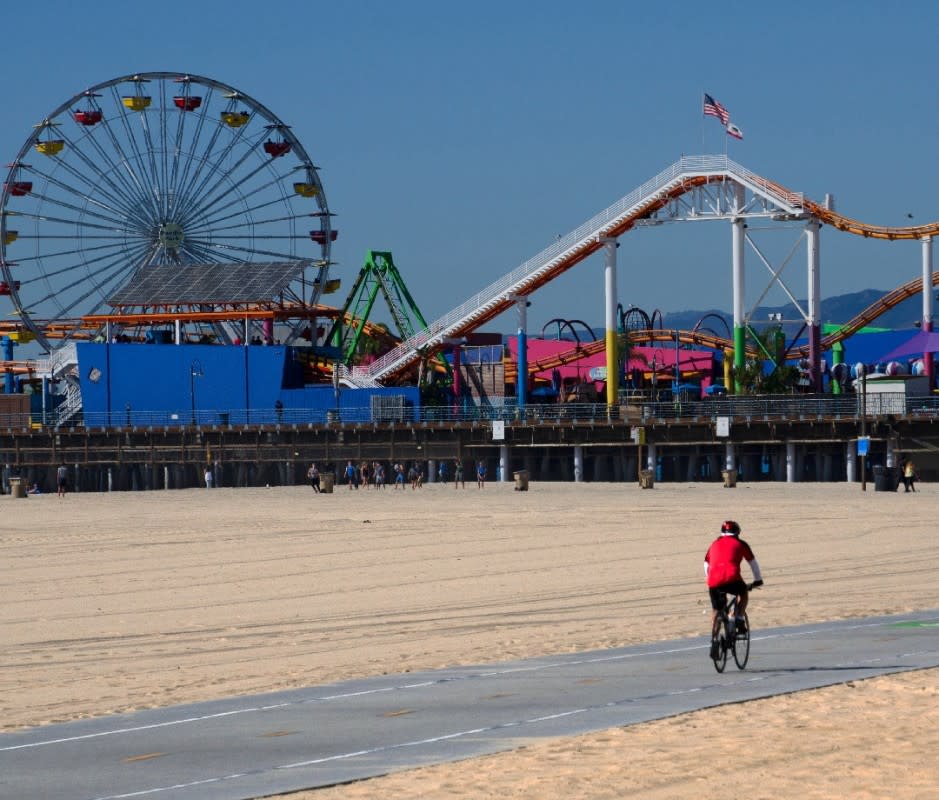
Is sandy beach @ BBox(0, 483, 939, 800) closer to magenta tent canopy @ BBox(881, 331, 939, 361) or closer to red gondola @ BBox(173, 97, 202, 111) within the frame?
magenta tent canopy @ BBox(881, 331, 939, 361)

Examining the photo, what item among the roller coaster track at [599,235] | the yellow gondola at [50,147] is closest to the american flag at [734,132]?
the roller coaster track at [599,235]

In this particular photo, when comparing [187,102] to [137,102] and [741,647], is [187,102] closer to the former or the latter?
[137,102]

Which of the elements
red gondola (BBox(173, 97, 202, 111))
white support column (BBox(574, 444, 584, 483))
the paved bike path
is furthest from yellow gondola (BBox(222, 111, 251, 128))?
the paved bike path

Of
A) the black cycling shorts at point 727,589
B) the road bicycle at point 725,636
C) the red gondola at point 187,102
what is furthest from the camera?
the red gondola at point 187,102

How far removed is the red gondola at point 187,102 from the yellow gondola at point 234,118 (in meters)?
1.42

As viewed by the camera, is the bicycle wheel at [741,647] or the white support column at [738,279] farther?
the white support column at [738,279]

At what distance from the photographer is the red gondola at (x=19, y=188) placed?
76.2m

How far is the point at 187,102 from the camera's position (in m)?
76.4

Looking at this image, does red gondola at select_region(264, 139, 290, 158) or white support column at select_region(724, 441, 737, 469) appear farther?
red gondola at select_region(264, 139, 290, 158)

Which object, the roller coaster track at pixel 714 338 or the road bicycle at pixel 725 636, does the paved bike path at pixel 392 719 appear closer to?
the road bicycle at pixel 725 636

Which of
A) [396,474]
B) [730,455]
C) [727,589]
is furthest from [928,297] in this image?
[727,589]

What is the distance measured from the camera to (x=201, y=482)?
71.7m

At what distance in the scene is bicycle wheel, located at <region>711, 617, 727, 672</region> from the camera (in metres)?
14.1

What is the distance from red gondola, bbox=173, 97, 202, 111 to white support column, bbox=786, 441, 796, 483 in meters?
32.5
